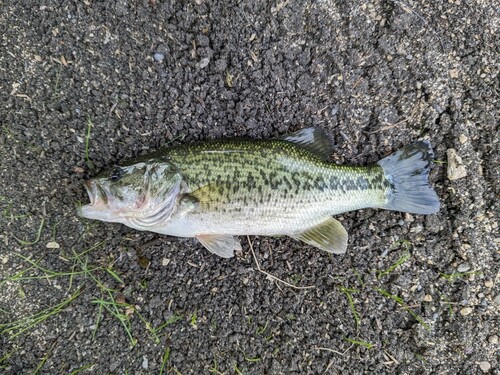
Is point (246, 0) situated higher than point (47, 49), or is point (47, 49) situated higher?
point (246, 0)

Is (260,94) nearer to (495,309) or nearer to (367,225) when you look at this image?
(367,225)

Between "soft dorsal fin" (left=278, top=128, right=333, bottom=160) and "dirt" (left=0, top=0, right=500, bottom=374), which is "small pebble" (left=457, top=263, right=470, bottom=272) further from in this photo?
"soft dorsal fin" (left=278, top=128, right=333, bottom=160)

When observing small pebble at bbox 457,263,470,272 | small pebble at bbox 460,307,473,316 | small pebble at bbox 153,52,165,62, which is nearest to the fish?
small pebble at bbox 457,263,470,272

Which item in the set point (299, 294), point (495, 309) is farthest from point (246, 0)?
point (495, 309)

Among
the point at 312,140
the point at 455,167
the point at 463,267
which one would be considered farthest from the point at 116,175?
the point at 463,267

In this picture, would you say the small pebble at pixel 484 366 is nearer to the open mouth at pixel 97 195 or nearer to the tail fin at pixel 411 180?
the tail fin at pixel 411 180

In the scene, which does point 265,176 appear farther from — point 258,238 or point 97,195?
point 97,195

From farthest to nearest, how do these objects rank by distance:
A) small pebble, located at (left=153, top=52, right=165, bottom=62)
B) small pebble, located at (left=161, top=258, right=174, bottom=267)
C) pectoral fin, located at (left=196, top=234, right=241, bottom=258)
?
small pebble, located at (left=161, top=258, right=174, bottom=267) < small pebble, located at (left=153, top=52, right=165, bottom=62) < pectoral fin, located at (left=196, top=234, right=241, bottom=258)
